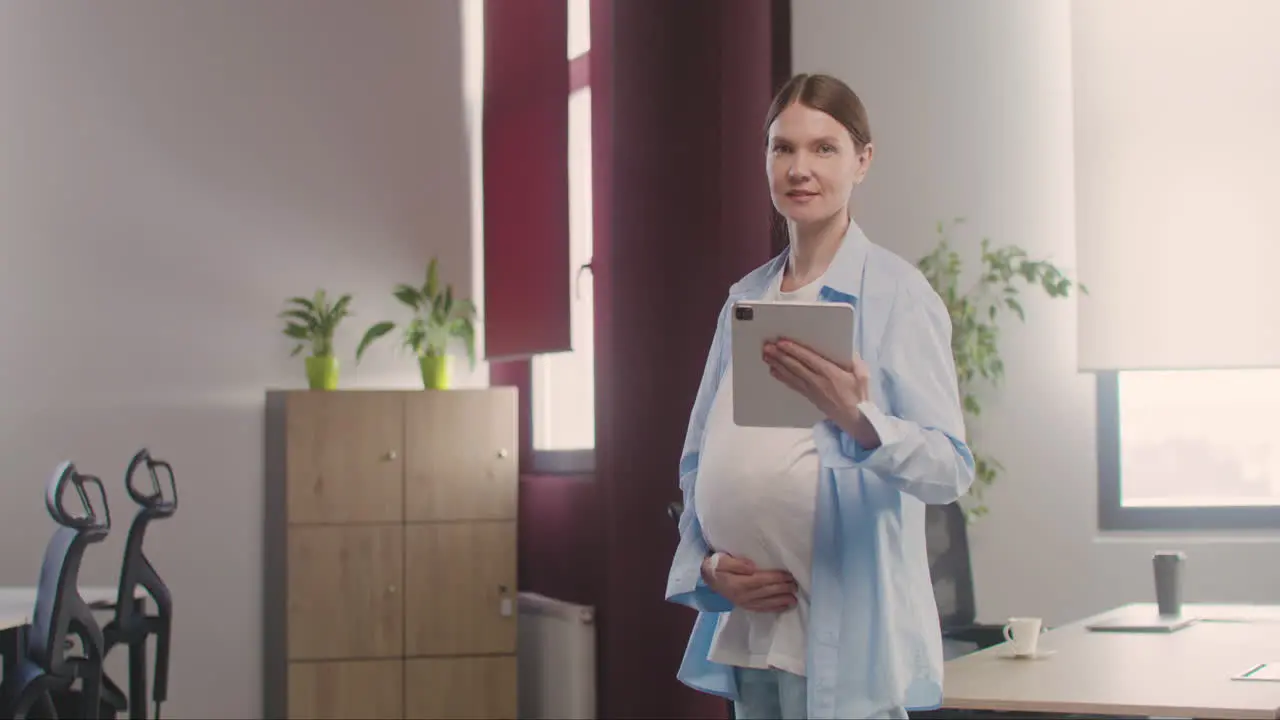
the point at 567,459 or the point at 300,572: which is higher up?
the point at 567,459

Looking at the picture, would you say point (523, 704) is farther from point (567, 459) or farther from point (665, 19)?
point (665, 19)

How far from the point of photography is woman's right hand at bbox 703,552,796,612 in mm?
1714

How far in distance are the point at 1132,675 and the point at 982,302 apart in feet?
8.18

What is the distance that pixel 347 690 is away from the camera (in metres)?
5.45

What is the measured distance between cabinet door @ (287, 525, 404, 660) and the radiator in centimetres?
55

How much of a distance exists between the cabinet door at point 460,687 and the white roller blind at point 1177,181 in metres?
2.35

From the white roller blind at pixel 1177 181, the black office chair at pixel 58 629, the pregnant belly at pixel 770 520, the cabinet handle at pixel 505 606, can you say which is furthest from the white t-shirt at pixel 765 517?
the cabinet handle at pixel 505 606

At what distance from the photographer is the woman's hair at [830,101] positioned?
1.78 metres

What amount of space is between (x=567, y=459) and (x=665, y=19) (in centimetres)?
182

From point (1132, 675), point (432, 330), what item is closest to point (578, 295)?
point (432, 330)

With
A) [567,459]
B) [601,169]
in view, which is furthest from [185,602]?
[601,169]

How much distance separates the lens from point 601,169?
5.34 m

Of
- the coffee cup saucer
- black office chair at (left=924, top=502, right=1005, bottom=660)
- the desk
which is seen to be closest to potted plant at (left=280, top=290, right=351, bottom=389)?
black office chair at (left=924, top=502, right=1005, bottom=660)

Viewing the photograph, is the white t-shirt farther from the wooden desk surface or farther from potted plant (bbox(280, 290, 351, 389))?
potted plant (bbox(280, 290, 351, 389))
